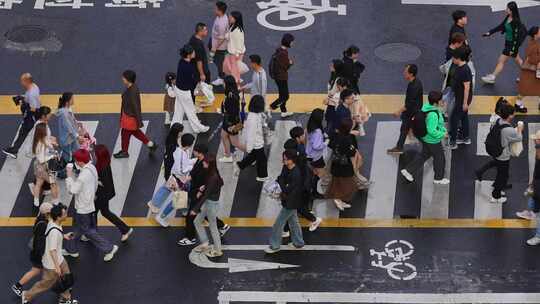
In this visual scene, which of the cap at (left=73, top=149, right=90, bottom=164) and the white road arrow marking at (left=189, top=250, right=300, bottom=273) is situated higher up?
the cap at (left=73, top=149, right=90, bottom=164)

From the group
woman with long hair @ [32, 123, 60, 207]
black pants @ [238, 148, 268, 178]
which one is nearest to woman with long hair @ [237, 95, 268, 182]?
black pants @ [238, 148, 268, 178]

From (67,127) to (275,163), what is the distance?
141 inches

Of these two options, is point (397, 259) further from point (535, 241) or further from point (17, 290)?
point (17, 290)

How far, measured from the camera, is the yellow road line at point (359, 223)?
680 inches

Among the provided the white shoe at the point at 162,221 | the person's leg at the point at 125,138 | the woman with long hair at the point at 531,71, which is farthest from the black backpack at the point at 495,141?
the person's leg at the point at 125,138

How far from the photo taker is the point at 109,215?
16.5m

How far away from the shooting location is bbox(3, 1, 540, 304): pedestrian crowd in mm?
15812

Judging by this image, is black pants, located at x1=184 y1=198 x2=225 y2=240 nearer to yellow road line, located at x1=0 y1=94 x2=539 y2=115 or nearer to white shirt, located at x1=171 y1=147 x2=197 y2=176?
white shirt, located at x1=171 y1=147 x2=197 y2=176

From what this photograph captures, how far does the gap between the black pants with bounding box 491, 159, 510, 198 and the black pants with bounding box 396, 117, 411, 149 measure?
1.86 m

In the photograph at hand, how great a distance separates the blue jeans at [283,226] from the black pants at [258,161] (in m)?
1.87

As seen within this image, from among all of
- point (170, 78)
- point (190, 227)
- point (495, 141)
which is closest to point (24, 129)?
point (170, 78)

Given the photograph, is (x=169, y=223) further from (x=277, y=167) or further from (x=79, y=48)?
(x=79, y=48)

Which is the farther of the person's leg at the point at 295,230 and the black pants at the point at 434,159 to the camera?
the black pants at the point at 434,159

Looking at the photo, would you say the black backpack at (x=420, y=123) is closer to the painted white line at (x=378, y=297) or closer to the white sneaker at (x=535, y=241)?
the white sneaker at (x=535, y=241)
